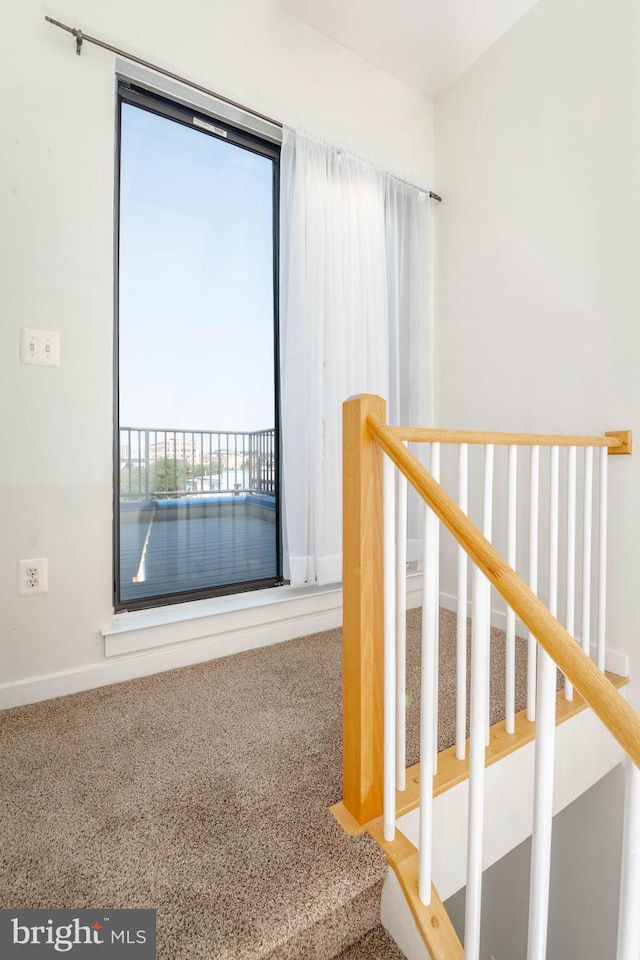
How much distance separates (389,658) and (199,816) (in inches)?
23.1

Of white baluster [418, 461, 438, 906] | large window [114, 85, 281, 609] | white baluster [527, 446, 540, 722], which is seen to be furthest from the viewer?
large window [114, 85, 281, 609]

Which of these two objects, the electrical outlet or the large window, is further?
the large window

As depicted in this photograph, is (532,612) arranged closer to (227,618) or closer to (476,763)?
(476,763)

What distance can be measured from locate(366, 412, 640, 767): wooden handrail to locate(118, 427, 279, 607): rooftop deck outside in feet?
3.90

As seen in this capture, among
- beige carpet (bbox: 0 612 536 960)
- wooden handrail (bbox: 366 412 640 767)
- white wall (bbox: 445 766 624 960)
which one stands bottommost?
white wall (bbox: 445 766 624 960)

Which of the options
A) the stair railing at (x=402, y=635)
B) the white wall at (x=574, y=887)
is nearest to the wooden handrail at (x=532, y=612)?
the stair railing at (x=402, y=635)

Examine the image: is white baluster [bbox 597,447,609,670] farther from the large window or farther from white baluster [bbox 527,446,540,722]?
the large window

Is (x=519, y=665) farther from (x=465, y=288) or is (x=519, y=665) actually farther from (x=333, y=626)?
(x=465, y=288)

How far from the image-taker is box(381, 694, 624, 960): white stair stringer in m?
0.95

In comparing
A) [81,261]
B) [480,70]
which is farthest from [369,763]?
[480,70]

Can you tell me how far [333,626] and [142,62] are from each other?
2414mm
